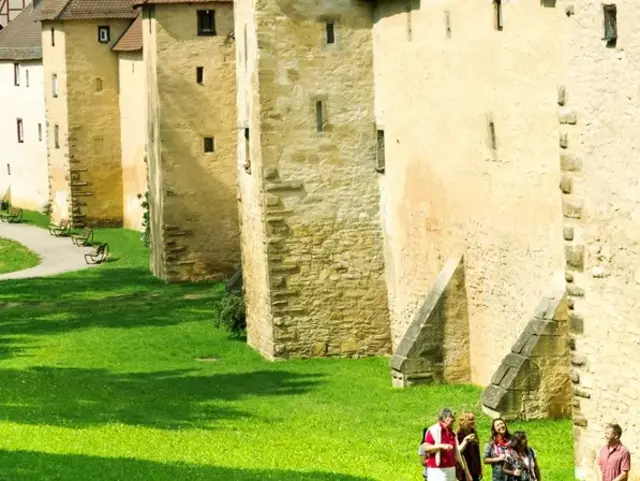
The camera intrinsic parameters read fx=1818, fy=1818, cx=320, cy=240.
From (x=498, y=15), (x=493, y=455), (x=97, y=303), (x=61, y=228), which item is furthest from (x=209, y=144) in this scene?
(x=493, y=455)

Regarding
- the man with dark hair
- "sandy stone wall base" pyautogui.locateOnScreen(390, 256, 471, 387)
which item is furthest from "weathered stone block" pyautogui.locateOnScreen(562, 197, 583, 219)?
"sandy stone wall base" pyautogui.locateOnScreen(390, 256, 471, 387)

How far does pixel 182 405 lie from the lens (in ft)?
91.6

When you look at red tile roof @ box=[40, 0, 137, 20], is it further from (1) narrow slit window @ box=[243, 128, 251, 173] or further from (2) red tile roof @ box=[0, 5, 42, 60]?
(1) narrow slit window @ box=[243, 128, 251, 173]

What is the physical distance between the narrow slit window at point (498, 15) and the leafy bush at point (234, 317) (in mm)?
11172

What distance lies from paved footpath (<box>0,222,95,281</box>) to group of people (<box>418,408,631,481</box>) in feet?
105

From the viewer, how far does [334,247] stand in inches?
1280

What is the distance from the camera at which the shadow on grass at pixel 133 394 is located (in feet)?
84.6

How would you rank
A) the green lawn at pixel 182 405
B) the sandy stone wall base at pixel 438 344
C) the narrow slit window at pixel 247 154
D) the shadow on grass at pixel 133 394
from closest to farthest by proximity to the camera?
1. the green lawn at pixel 182 405
2. the shadow on grass at pixel 133 394
3. the sandy stone wall base at pixel 438 344
4. the narrow slit window at pixel 247 154

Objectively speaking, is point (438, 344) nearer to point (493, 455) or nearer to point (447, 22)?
point (447, 22)

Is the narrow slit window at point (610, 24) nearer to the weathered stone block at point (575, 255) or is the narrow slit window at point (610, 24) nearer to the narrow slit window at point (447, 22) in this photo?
the weathered stone block at point (575, 255)

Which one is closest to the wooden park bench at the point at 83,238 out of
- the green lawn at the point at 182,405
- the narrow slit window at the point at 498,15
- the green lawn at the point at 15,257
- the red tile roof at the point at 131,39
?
the green lawn at the point at 15,257

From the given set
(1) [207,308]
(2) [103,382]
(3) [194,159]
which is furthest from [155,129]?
(2) [103,382]

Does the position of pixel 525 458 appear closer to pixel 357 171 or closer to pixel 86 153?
pixel 357 171

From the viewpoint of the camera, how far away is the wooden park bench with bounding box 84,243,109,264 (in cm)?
5122
